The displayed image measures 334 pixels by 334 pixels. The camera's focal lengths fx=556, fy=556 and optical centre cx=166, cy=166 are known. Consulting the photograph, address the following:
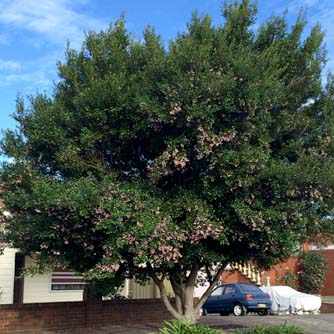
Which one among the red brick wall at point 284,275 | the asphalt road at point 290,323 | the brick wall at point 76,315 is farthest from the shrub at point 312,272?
the brick wall at point 76,315

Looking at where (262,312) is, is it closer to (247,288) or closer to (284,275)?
(247,288)

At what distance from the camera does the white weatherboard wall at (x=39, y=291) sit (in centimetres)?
1862

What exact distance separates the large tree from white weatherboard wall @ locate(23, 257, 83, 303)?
22.3 ft

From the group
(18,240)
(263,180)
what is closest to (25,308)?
(18,240)

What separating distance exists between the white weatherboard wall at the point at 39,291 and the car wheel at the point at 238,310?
6711mm

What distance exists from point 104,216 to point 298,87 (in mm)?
5048

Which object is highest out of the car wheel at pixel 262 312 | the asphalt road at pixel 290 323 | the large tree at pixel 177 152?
the large tree at pixel 177 152

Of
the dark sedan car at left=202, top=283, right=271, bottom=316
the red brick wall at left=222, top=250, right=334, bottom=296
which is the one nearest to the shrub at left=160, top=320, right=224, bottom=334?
the dark sedan car at left=202, top=283, right=271, bottom=316

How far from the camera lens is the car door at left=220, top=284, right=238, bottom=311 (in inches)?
879

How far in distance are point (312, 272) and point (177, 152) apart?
2172cm

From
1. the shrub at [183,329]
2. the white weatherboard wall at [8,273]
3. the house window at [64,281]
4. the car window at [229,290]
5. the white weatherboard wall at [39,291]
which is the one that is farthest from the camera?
the car window at [229,290]

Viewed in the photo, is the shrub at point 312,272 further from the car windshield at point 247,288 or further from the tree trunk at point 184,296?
the tree trunk at point 184,296

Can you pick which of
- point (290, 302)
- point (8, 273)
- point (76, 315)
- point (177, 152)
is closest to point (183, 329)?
point (177, 152)

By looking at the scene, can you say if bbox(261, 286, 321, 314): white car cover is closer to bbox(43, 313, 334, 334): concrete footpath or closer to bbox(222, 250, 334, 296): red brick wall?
bbox(43, 313, 334, 334): concrete footpath
